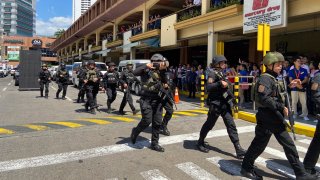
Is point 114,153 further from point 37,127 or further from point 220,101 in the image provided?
point 37,127

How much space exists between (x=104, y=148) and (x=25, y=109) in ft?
23.2

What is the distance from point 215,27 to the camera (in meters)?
16.8

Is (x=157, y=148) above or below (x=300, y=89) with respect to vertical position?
below

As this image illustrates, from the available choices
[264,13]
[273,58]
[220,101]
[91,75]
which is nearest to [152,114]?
[220,101]

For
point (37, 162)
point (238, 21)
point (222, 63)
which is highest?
point (238, 21)

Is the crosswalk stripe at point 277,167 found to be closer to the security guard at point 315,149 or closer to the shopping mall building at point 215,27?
the security guard at point 315,149

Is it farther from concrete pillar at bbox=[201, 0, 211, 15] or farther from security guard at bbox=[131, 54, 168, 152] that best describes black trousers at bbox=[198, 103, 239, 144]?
concrete pillar at bbox=[201, 0, 211, 15]

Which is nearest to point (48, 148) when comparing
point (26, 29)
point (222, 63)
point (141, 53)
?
point (222, 63)

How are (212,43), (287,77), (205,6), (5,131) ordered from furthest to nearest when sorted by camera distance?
1. (205,6)
2. (212,43)
3. (287,77)
4. (5,131)

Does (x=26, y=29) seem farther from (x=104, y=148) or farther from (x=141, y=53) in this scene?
(x=104, y=148)

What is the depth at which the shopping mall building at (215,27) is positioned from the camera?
1260 cm

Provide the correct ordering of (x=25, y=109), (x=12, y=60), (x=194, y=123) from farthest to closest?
(x=12, y=60) → (x=25, y=109) → (x=194, y=123)

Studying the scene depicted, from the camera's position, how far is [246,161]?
502cm

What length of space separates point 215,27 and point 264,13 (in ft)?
14.1
